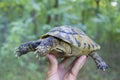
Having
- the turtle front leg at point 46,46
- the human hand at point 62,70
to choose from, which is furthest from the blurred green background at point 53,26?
the turtle front leg at point 46,46

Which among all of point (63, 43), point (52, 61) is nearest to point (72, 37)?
point (63, 43)

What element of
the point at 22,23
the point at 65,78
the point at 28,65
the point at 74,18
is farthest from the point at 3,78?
the point at 65,78

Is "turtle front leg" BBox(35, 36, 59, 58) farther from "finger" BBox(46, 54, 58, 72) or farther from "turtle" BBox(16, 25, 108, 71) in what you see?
"finger" BBox(46, 54, 58, 72)

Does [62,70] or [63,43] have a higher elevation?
[63,43]

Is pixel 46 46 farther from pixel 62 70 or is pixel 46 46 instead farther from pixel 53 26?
pixel 53 26

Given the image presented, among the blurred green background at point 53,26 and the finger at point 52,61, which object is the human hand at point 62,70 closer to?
the finger at point 52,61

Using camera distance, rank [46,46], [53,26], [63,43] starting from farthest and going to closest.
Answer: [53,26] → [63,43] → [46,46]
